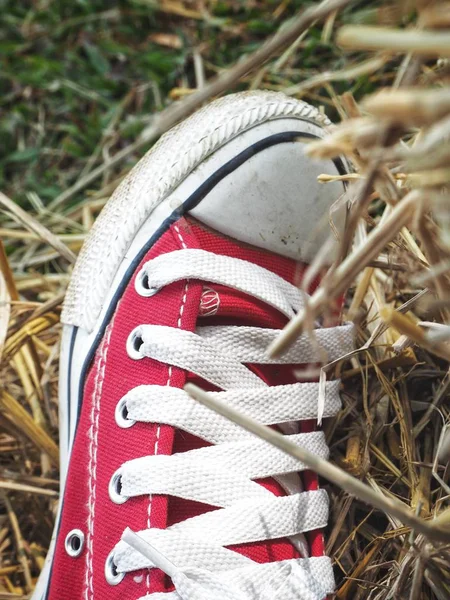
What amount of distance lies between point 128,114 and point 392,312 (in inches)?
A: 46.9

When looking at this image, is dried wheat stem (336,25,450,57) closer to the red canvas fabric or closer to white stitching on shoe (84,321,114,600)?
the red canvas fabric

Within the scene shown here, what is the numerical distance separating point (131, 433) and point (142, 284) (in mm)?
235

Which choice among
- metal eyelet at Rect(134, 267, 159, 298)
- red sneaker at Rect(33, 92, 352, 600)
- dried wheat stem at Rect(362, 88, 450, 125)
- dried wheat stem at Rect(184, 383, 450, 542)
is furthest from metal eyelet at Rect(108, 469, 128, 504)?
dried wheat stem at Rect(362, 88, 450, 125)

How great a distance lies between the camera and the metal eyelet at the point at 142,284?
113 centimetres

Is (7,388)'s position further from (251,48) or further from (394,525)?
(251,48)

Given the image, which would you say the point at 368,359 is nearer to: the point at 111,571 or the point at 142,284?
the point at 142,284

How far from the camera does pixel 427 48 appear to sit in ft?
1.63

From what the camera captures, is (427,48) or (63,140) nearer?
(427,48)

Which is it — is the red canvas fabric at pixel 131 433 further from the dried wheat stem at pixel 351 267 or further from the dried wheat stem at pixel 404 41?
the dried wheat stem at pixel 404 41

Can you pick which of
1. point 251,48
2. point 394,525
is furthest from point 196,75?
point 394,525

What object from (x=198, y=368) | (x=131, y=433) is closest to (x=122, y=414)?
(x=131, y=433)

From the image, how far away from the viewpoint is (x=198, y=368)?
42.8 inches

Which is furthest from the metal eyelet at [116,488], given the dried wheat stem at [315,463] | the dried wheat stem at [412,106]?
the dried wheat stem at [412,106]

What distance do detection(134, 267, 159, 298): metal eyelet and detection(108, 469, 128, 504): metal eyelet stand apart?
0.91 ft
